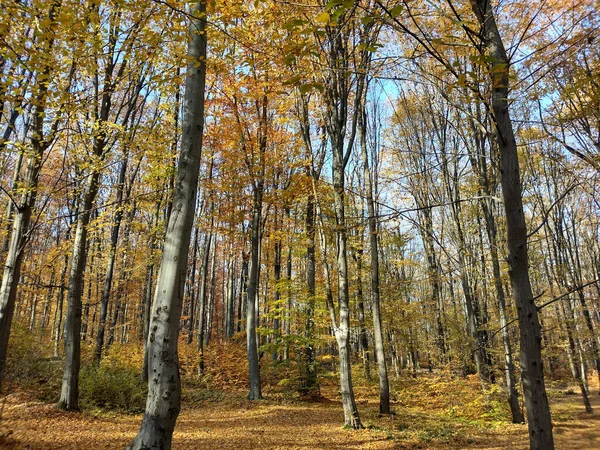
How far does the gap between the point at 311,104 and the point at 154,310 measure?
8.95 metres

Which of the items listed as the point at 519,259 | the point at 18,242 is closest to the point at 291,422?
the point at 18,242

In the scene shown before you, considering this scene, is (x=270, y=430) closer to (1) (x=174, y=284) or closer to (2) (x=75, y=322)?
(2) (x=75, y=322)

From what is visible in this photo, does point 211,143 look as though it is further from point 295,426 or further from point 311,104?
point 295,426

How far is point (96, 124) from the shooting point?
23.0ft

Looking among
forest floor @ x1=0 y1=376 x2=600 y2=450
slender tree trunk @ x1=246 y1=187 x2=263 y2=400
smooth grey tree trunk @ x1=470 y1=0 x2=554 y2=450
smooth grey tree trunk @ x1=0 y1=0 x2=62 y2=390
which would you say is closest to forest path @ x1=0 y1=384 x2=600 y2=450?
forest floor @ x1=0 y1=376 x2=600 y2=450

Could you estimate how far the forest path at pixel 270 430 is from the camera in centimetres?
538

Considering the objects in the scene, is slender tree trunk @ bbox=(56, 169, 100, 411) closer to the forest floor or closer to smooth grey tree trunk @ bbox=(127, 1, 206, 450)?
the forest floor

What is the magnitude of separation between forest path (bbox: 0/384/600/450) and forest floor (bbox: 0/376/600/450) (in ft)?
0.05

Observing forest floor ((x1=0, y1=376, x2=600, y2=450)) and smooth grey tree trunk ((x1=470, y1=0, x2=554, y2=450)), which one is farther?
forest floor ((x1=0, y1=376, x2=600, y2=450))

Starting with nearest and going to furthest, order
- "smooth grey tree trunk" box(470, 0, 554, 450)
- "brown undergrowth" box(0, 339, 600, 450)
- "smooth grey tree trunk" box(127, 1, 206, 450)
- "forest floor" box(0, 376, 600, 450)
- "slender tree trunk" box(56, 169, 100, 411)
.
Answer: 1. "smooth grey tree trunk" box(470, 0, 554, 450)
2. "smooth grey tree trunk" box(127, 1, 206, 450)
3. "forest floor" box(0, 376, 600, 450)
4. "brown undergrowth" box(0, 339, 600, 450)
5. "slender tree trunk" box(56, 169, 100, 411)

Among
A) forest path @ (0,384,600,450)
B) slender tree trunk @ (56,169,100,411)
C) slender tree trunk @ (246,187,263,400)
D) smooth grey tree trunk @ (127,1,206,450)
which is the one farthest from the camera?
slender tree trunk @ (246,187,263,400)

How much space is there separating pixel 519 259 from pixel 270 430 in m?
6.29

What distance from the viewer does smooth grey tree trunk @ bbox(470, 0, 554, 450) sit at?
7.67 feet

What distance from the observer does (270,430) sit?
6.91 metres
